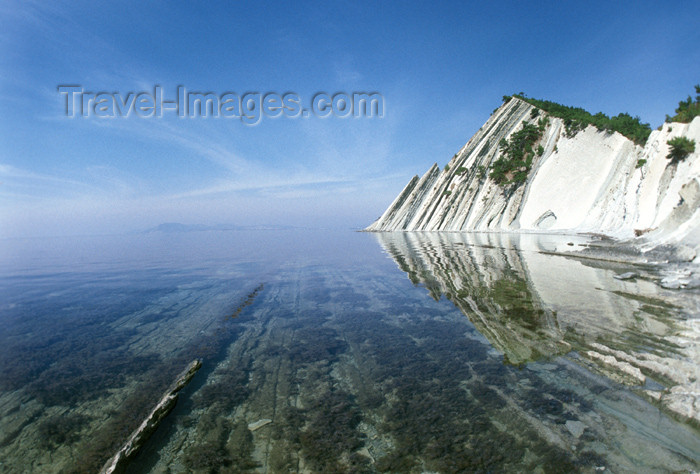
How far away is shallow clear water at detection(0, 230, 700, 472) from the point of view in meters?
4.16

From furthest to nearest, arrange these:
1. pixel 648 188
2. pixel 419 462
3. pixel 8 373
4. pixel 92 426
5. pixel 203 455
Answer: pixel 648 188, pixel 8 373, pixel 92 426, pixel 203 455, pixel 419 462

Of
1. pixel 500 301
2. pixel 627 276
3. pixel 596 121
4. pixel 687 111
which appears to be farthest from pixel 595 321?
pixel 596 121

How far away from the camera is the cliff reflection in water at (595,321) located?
218 inches

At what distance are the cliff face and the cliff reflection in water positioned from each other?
675 centimetres

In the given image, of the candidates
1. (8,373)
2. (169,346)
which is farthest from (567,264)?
(8,373)

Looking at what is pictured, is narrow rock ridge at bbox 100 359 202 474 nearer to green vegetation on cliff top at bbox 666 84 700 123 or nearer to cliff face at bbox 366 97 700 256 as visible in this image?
cliff face at bbox 366 97 700 256

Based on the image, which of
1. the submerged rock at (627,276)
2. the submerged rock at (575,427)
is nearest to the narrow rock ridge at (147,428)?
the submerged rock at (575,427)

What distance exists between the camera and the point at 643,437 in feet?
13.6

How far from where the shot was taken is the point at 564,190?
4597cm

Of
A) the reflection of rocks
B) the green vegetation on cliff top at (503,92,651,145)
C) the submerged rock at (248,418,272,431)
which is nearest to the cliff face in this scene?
the green vegetation on cliff top at (503,92,651,145)

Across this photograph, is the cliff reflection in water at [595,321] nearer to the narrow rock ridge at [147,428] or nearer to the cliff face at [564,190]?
the narrow rock ridge at [147,428]

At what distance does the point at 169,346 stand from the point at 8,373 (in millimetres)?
2812

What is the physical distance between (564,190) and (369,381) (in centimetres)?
4954

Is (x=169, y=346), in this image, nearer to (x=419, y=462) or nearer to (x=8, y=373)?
(x=8, y=373)
